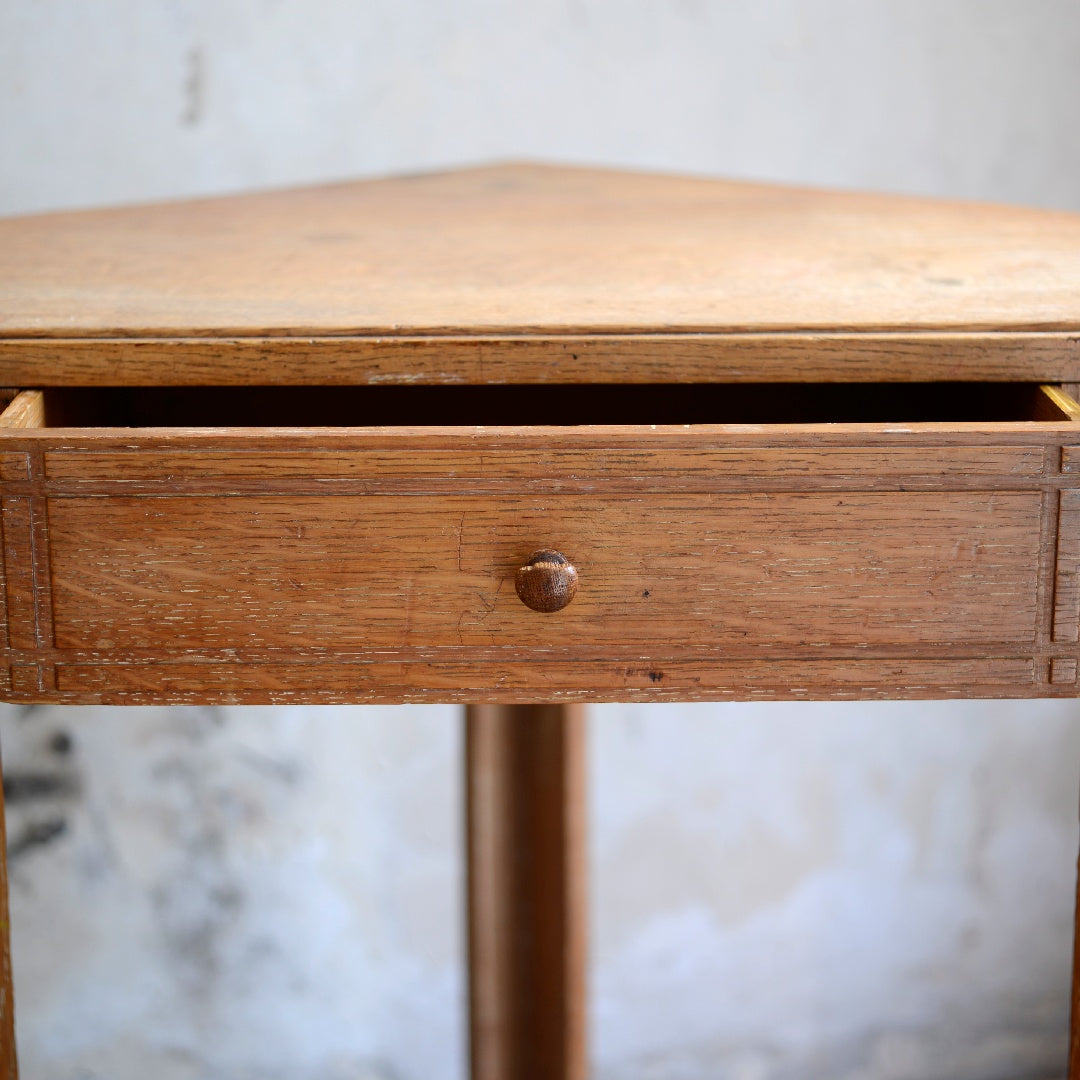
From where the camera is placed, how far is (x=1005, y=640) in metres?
0.48

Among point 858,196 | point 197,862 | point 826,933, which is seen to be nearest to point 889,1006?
point 826,933

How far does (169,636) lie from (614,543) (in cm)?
16

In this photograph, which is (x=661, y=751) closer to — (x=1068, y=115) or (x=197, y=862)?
(x=197, y=862)

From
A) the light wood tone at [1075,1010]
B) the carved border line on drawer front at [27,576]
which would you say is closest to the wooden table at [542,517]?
the carved border line on drawer front at [27,576]

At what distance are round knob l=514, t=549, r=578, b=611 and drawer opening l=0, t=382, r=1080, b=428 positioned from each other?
0.14m

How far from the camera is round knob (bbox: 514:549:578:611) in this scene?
1.51 ft

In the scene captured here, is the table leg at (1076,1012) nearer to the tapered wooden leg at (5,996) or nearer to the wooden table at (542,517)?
the wooden table at (542,517)

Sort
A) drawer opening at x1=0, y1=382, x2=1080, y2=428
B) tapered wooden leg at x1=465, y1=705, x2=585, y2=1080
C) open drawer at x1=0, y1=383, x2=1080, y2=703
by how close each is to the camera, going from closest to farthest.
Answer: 1. open drawer at x1=0, y1=383, x2=1080, y2=703
2. drawer opening at x1=0, y1=382, x2=1080, y2=428
3. tapered wooden leg at x1=465, y1=705, x2=585, y2=1080

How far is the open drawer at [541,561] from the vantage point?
Answer: 1.50 feet

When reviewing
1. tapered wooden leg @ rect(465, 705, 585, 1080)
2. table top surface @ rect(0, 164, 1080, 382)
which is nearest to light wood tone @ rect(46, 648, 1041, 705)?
table top surface @ rect(0, 164, 1080, 382)

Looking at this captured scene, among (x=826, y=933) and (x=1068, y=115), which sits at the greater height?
(x=1068, y=115)

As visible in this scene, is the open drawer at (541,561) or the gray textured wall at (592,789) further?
the gray textured wall at (592,789)

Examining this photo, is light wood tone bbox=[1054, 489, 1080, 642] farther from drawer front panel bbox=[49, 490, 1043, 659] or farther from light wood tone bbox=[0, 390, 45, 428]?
light wood tone bbox=[0, 390, 45, 428]

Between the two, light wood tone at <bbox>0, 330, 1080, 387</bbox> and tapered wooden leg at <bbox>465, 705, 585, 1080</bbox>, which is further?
tapered wooden leg at <bbox>465, 705, 585, 1080</bbox>
